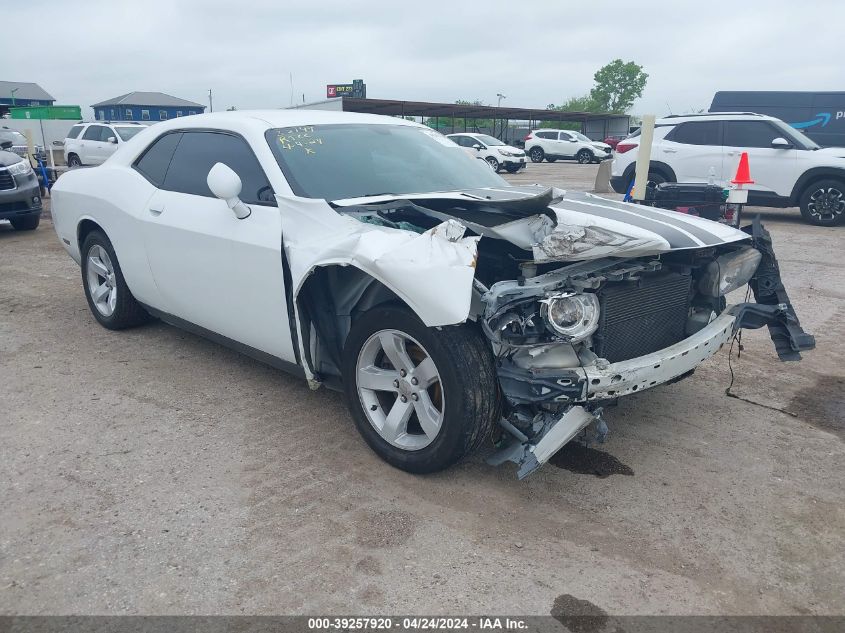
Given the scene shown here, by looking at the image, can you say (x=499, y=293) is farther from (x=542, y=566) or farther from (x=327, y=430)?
(x=327, y=430)

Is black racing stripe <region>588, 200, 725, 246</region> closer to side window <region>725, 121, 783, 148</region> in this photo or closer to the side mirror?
the side mirror

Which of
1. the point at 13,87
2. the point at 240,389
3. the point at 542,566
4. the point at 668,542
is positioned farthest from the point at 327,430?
the point at 13,87

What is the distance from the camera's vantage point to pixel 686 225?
Result: 3.44m

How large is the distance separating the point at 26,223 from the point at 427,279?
33.6 ft

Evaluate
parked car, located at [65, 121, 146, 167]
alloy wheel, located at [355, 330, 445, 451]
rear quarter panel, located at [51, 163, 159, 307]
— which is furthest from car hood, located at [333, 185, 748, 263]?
parked car, located at [65, 121, 146, 167]

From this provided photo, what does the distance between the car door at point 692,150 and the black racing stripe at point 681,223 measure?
886 cm

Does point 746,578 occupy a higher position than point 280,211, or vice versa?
point 280,211

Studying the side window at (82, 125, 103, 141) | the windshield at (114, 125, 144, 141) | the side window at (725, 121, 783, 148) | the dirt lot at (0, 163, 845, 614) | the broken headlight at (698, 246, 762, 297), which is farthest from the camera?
the side window at (82, 125, 103, 141)

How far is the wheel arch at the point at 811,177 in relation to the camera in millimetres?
11052

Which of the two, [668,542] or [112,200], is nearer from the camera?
[668,542]

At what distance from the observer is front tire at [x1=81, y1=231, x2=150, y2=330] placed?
16.9ft

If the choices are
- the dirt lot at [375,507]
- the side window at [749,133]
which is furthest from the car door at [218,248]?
the side window at [749,133]

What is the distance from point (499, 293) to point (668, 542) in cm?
123

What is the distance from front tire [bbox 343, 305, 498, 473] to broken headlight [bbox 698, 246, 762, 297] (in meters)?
1.41
